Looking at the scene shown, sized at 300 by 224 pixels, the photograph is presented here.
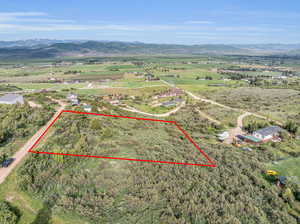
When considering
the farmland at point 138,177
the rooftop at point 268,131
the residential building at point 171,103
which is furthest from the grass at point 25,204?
the residential building at point 171,103

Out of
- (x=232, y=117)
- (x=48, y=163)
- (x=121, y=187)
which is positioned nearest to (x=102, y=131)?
(x=48, y=163)

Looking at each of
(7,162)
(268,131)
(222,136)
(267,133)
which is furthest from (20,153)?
(268,131)

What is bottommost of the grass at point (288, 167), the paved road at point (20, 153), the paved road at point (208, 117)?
the grass at point (288, 167)

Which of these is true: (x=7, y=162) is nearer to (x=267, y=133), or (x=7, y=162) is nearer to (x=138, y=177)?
(x=138, y=177)

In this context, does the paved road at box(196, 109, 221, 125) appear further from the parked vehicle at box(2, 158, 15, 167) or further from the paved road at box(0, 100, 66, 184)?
the parked vehicle at box(2, 158, 15, 167)

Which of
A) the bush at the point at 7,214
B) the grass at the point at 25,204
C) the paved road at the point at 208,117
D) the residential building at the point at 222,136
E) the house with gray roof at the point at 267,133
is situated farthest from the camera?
the paved road at the point at 208,117

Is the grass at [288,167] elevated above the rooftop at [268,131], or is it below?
below

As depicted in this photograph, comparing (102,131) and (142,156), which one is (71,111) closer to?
(102,131)

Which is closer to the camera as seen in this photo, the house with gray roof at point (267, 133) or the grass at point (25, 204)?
→ the grass at point (25, 204)

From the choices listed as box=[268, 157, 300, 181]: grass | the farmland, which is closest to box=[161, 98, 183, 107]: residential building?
the farmland

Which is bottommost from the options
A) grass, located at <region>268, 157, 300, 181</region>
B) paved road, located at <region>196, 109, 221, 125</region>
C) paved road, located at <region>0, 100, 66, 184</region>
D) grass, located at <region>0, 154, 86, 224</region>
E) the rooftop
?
grass, located at <region>268, 157, 300, 181</region>

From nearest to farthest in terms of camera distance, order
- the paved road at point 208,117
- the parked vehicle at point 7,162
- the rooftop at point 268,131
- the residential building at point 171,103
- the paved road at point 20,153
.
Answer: the paved road at point 20,153 → the parked vehicle at point 7,162 → the rooftop at point 268,131 → the paved road at point 208,117 → the residential building at point 171,103

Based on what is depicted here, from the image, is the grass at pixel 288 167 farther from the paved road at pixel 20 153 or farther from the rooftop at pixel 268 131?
the paved road at pixel 20 153
